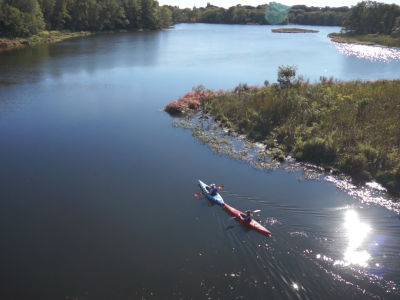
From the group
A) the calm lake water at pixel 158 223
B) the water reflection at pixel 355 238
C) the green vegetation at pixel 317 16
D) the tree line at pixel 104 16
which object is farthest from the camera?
the green vegetation at pixel 317 16

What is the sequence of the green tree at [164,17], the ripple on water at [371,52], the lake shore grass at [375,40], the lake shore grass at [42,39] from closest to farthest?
the ripple on water at [371,52] < the lake shore grass at [42,39] < the lake shore grass at [375,40] < the green tree at [164,17]

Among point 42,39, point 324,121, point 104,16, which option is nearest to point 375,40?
point 324,121

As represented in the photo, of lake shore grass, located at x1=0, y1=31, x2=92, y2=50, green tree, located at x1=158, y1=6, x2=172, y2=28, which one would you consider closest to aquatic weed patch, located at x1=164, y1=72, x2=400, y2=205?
lake shore grass, located at x1=0, y1=31, x2=92, y2=50

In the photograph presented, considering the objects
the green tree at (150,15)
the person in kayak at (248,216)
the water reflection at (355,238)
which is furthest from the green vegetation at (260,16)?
the water reflection at (355,238)

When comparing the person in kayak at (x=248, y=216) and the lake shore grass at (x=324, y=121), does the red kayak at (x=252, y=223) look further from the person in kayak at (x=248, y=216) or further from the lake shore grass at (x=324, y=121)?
the lake shore grass at (x=324, y=121)

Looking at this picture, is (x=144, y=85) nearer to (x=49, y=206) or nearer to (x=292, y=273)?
(x=49, y=206)

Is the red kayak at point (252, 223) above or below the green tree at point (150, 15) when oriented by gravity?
below
